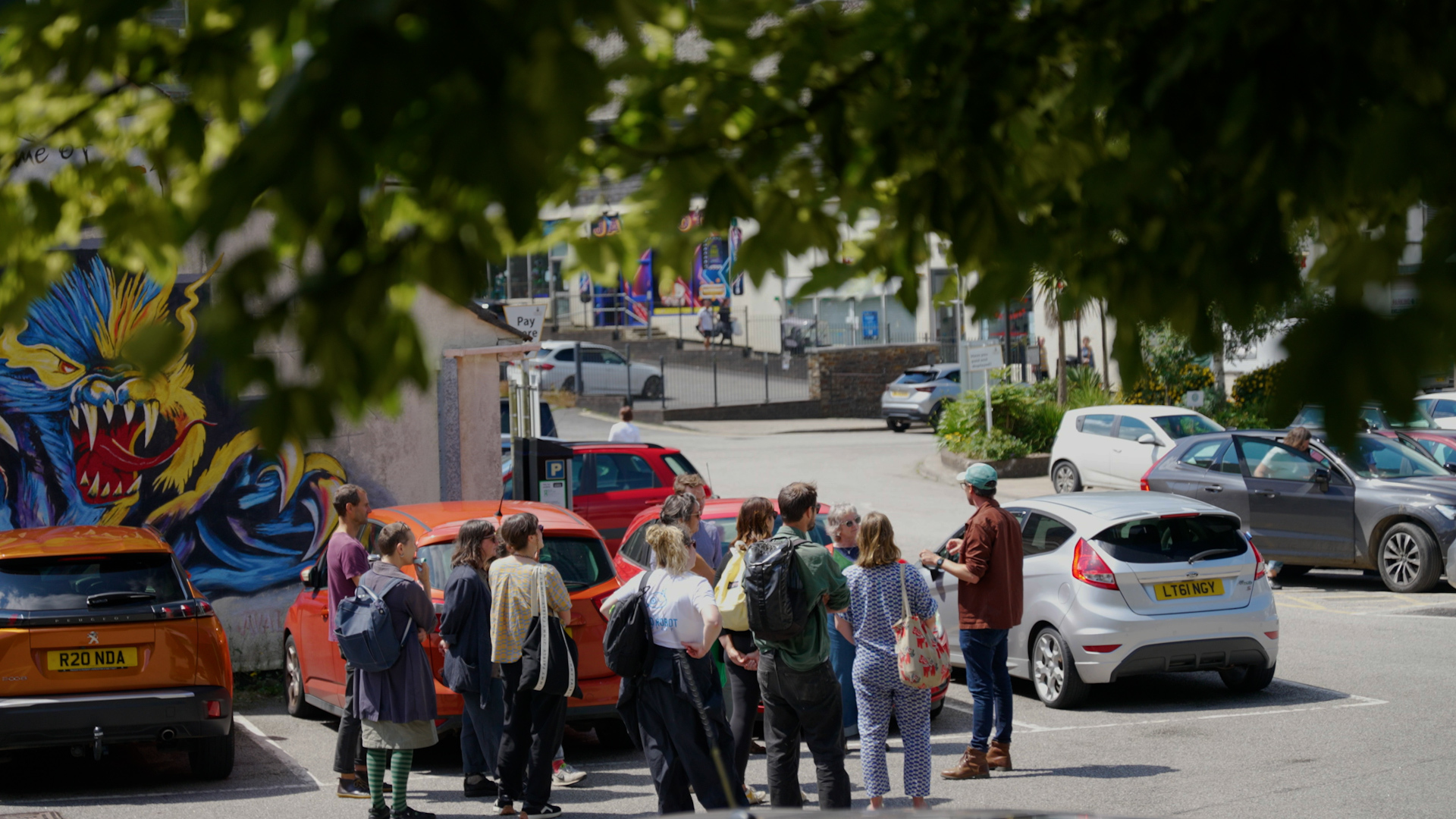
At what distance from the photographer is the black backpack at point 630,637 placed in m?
6.91

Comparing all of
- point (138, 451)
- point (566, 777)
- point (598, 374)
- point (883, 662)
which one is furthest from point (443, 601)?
point (598, 374)

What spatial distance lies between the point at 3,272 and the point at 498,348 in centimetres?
980

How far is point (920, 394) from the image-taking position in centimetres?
3672

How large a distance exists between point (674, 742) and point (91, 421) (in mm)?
6740

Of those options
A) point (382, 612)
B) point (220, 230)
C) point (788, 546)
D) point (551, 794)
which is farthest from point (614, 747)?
point (220, 230)

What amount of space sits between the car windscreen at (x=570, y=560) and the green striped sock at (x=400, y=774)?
1683mm

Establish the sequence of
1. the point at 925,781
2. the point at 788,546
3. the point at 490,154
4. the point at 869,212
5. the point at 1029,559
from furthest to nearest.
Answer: the point at 1029,559 → the point at 925,781 → the point at 788,546 → the point at 869,212 → the point at 490,154

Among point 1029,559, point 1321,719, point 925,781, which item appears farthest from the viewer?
point 1029,559

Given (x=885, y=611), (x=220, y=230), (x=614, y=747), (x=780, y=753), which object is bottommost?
(x=614, y=747)

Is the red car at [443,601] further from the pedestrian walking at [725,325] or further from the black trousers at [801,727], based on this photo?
the pedestrian walking at [725,325]

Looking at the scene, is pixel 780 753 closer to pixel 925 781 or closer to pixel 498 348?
pixel 925 781

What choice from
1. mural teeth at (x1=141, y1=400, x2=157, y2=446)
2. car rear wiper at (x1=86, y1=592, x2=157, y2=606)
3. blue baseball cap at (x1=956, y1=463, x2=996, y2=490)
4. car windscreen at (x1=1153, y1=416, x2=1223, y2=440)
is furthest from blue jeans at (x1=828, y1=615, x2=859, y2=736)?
car windscreen at (x1=1153, y1=416, x2=1223, y2=440)

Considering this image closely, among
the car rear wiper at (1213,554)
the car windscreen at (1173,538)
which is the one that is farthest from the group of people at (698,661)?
the car rear wiper at (1213,554)

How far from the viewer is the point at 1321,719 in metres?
9.57
